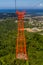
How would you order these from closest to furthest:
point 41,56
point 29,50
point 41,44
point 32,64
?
1. point 32,64
2. point 41,56
3. point 29,50
4. point 41,44

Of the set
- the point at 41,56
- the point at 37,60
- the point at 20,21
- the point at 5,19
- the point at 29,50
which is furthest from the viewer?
the point at 5,19

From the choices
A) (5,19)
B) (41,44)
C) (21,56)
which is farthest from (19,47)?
(5,19)

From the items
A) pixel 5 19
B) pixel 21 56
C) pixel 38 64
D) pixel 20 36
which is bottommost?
pixel 5 19

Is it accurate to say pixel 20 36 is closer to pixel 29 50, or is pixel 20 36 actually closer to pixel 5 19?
pixel 29 50

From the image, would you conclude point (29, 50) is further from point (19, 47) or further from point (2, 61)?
point (19, 47)

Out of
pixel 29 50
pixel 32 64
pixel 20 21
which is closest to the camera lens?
pixel 20 21

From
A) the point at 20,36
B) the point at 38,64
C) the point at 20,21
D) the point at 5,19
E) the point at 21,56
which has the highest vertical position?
the point at 20,21

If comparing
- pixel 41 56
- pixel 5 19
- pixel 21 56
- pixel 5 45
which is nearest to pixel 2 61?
pixel 21 56

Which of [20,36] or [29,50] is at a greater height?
[20,36]

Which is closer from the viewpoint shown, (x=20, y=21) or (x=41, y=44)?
(x=20, y=21)

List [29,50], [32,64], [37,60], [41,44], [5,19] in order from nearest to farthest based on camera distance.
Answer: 1. [32,64]
2. [37,60]
3. [29,50]
4. [41,44]
5. [5,19]
